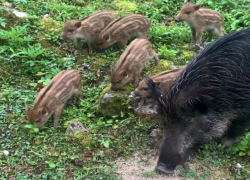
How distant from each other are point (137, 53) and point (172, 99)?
1.64 metres

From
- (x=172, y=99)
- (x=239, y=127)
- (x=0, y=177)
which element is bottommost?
(x=0, y=177)

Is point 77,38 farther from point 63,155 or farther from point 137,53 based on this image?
point 63,155

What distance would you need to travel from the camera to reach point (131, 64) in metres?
5.22

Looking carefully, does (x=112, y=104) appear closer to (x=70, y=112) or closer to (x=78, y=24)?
(x=70, y=112)

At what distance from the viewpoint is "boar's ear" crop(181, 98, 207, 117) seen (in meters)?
3.69

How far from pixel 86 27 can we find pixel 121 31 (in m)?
0.57

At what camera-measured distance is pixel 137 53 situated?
17.4 ft

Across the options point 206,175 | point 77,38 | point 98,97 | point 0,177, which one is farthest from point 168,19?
point 0,177

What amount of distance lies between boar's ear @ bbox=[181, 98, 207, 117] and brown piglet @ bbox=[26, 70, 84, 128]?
1.74 meters

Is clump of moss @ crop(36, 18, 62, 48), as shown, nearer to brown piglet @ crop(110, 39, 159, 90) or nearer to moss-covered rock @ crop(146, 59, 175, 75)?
brown piglet @ crop(110, 39, 159, 90)

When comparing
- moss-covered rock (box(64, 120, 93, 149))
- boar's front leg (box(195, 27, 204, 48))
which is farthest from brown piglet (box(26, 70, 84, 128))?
boar's front leg (box(195, 27, 204, 48))

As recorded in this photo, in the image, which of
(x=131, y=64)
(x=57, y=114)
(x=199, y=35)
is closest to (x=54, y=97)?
(x=57, y=114)

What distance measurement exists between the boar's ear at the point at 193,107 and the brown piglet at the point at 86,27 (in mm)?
2721

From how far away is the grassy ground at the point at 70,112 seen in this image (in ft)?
13.5
